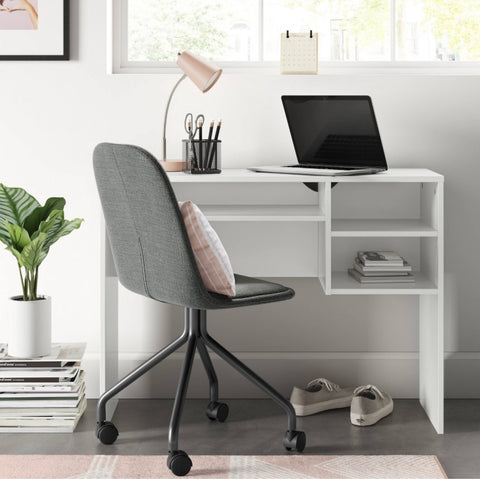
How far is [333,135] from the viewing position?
2881 mm

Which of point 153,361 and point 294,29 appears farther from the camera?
point 294,29

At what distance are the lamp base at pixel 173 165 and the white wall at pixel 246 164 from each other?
242 mm

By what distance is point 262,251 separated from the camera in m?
3.16

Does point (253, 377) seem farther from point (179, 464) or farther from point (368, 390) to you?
point (368, 390)

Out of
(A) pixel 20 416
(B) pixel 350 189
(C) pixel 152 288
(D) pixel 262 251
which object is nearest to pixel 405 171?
(B) pixel 350 189

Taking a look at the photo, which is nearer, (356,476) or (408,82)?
(356,476)

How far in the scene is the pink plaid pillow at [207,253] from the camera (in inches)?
91.9

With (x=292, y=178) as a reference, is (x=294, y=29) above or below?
above

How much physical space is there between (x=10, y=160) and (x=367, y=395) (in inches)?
63.7

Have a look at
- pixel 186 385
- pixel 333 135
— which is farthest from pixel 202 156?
pixel 186 385

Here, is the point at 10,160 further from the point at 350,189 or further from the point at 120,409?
the point at 350,189

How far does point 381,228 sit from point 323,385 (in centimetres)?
64

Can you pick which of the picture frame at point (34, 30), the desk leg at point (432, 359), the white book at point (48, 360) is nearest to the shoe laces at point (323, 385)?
the desk leg at point (432, 359)

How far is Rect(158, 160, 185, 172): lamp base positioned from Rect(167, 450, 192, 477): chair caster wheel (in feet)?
3.37
